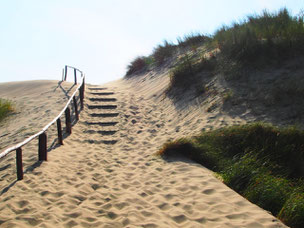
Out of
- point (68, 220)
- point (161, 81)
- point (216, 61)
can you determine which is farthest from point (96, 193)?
point (161, 81)

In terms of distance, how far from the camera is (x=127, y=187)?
5258 mm

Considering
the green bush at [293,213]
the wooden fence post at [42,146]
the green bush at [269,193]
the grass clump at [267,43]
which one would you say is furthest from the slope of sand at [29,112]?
the grass clump at [267,43]

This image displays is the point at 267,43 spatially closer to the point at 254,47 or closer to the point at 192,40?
the point at 254,47

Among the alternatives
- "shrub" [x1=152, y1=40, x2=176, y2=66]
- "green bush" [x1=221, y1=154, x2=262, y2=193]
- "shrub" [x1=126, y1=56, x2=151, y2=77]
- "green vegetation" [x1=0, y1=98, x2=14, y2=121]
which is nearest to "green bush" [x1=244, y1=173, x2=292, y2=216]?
"green bush" [x1=221, y1=154, x2=262, y2=193]

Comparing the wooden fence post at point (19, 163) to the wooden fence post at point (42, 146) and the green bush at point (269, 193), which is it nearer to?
the wooden fence post at point (42, 146)

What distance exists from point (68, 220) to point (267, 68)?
6.90 m

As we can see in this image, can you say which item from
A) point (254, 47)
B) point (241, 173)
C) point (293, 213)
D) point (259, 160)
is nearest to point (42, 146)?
point (241, 173)

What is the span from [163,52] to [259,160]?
446 inches

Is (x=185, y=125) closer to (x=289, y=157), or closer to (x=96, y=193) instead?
(x=289, y=157)

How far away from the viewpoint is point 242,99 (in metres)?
7.86

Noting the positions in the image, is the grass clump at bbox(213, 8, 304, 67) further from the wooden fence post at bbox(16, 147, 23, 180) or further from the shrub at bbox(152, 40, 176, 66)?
the wooden fence post at bbox(16, 147, 23, 180)

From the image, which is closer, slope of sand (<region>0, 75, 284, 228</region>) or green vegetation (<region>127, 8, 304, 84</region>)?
slope of sand (<region>0, 75, 284, 228</region>)

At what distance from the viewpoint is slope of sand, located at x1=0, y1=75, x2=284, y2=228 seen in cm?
400

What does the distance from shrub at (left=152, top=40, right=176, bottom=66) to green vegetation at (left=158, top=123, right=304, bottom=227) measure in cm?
928
